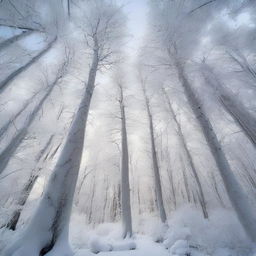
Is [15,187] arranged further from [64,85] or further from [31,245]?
[64,85]

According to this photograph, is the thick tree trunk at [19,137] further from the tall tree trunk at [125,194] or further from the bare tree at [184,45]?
the bare tree at [184,45]

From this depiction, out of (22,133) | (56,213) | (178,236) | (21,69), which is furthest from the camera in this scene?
(21,69)

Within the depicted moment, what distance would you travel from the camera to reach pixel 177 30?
308 inches

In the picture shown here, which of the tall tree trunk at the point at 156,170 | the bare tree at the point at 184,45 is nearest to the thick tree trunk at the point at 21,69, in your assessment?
the tall tree trunk at the point at 156,170

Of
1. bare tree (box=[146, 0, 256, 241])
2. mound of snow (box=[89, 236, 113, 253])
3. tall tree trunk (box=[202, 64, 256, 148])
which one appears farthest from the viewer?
tall tree trunk (box=[202, 64, 256, 148])

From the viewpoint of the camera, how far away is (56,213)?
300cm

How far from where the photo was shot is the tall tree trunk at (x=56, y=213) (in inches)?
101

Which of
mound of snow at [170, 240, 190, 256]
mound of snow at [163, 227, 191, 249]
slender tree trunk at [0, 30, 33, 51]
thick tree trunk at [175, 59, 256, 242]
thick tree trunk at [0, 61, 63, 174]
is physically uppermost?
slender tree trunk at [0, 30, 33, 51]

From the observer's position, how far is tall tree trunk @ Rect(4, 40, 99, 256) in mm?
2576

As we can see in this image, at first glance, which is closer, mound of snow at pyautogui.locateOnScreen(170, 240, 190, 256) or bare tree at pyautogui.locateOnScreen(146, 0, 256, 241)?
mound of snow at pyautogui.locateOnScreen(170, 240, 190, 256)

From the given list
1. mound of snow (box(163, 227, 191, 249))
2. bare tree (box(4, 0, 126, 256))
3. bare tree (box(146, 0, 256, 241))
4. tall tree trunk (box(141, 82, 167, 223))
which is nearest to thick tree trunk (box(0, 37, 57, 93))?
bare tree (box(4, 0, 126, 256))

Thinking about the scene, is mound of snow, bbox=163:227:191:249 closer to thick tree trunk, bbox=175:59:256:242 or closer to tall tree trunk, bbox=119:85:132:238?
tall tree trunk, bbox=119:85:132:238

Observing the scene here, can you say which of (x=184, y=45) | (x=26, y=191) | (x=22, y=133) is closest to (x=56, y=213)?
(x=26, y=191)

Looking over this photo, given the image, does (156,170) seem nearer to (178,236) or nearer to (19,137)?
(178,236)
